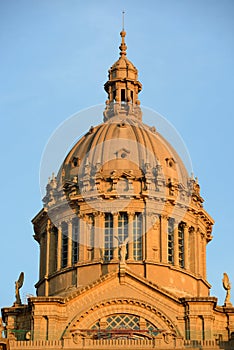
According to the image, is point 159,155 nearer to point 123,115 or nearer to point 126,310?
point 123,115

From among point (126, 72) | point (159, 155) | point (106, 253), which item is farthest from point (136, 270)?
point (126, 72)

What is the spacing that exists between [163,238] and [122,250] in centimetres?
629

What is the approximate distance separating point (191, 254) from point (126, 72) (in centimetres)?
1832

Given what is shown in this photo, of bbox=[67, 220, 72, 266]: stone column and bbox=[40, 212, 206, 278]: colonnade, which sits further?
bbox=[67, 220, 72, 266]: stone column

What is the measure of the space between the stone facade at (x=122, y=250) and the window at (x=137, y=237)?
0.08m

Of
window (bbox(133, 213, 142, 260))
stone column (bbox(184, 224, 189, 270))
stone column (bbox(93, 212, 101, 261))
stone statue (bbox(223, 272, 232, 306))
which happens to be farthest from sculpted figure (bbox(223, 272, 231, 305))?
stone column (bbox(93, 212, 101, 261))

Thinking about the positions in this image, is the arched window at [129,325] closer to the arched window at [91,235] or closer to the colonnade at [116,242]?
the colonnade at [116,242]

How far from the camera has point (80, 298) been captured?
369 feet

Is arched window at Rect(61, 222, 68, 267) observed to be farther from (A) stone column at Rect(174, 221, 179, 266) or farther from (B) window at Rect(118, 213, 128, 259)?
(A) stone column at Rect(174, 221, 179, 266)

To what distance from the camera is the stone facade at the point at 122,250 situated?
111 metres

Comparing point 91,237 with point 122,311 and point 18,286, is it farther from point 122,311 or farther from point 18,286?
point 122,311

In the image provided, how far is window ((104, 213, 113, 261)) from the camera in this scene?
118375 millimetres

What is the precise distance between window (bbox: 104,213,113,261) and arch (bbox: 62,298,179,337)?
256 inches

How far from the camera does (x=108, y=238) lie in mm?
119188
